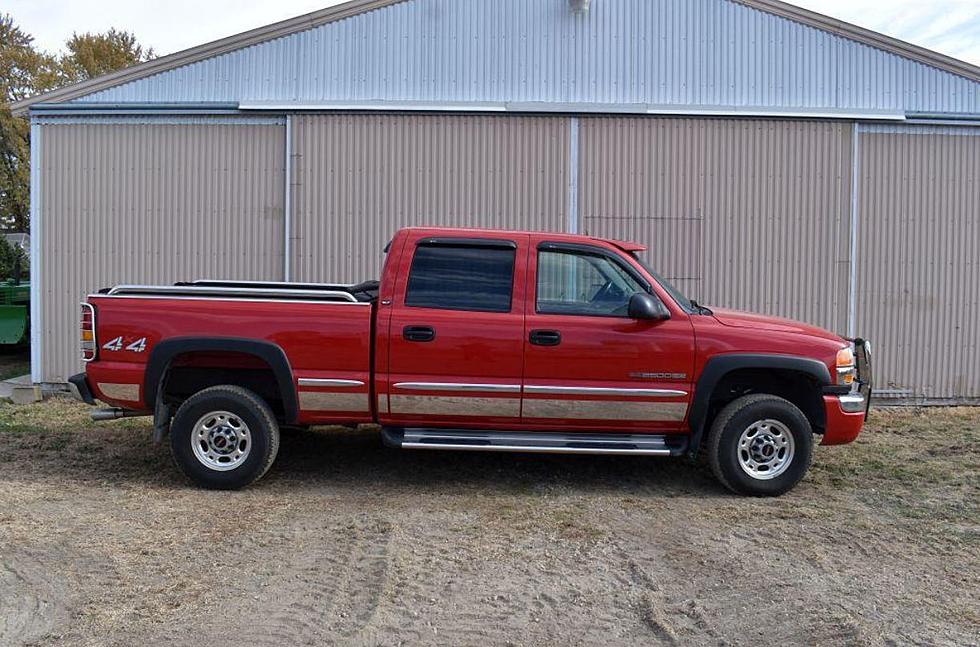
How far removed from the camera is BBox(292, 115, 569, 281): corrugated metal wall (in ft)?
32.8

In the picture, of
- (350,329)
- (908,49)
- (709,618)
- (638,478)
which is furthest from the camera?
(908,49)

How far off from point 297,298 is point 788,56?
686 cm

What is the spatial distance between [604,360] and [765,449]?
138 centimetres

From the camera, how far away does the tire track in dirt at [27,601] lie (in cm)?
392

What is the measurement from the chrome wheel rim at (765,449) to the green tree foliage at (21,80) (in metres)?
28.5

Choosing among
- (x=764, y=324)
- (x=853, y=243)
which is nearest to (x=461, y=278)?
(x=764, y=324)

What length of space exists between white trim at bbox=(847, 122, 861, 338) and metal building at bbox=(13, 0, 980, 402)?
0.07 feet

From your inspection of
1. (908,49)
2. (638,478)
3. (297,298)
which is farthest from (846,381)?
(908,49)

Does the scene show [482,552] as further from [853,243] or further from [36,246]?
[36,246]

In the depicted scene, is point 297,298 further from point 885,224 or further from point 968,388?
point 968,388

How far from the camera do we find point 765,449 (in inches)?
246

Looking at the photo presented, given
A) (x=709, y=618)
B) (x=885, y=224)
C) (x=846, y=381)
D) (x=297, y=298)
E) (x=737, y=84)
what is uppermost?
(x=737, y=84)

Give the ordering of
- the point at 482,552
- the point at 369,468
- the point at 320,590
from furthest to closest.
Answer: the point at 369,468
the point at 482,552
the point at 320,590

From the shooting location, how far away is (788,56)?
394 inches
